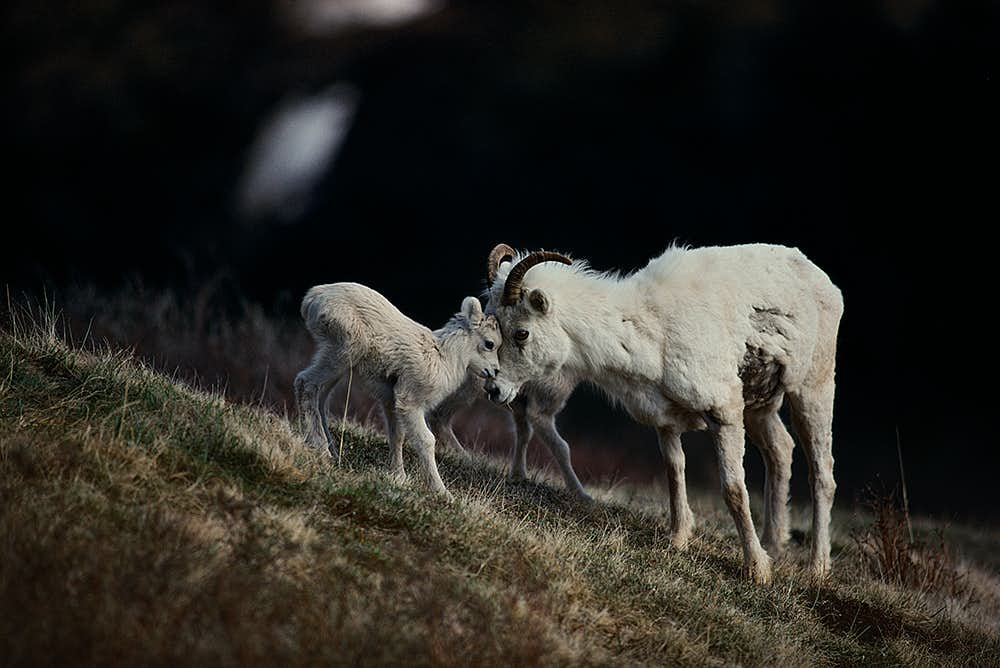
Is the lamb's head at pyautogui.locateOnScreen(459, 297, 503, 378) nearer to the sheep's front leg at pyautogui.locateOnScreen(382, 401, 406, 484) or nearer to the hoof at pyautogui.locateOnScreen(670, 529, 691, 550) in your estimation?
the sheep's front leg at pyautogui.locateOnScreen(382, 401, 406, 484)

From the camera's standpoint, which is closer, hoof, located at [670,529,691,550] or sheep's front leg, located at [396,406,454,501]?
sheep's front leg, located at [396,406,454,501]

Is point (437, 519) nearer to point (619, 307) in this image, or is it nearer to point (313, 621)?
point (313, 621)

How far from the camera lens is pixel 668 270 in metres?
7.95

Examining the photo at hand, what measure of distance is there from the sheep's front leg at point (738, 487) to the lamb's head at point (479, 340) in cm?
178

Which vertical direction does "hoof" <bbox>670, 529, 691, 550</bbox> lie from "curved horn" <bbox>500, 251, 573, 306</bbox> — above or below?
below

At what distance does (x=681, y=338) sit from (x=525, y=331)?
1172 mm

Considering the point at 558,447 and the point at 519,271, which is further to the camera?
the point at 558,447

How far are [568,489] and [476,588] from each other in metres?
3.88

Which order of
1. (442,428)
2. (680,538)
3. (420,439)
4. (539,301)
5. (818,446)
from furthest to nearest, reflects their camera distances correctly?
(442,428), (818,446), (680,538), (539,301), (420,439)

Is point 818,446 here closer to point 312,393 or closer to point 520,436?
point 520,436

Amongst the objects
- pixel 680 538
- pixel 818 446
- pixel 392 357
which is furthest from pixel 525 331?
pixel 818 446

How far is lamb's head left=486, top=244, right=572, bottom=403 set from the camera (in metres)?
7.68

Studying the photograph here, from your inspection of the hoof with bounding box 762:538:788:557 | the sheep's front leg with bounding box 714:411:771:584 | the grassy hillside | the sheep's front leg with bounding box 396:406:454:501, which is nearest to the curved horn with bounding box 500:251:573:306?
the sheep's front leg with bounding box 396:406:454:501

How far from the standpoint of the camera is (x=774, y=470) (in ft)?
29.9
